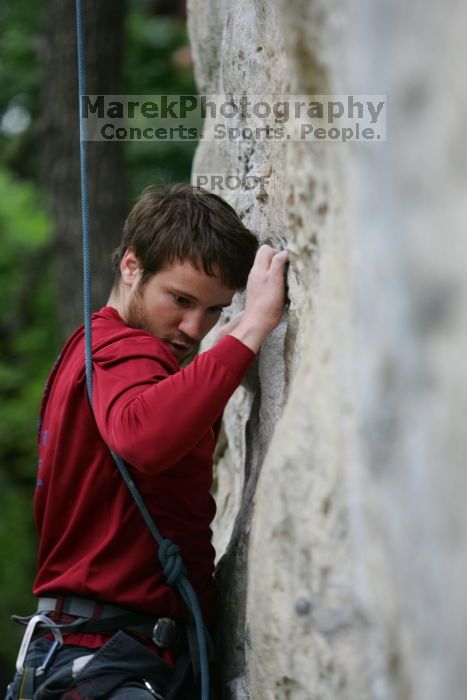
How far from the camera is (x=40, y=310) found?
8953 mm

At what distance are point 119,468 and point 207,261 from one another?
0.57 m

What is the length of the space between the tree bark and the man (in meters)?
2.60

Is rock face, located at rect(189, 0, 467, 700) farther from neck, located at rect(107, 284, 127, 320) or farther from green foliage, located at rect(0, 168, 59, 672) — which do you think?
green foliage, located at rect(0, 168, 59, 672)

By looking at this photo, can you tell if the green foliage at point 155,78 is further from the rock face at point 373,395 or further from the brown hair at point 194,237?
the rock face at point 373,395

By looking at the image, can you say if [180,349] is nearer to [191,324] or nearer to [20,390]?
[191,324]

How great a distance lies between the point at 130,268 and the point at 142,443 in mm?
671

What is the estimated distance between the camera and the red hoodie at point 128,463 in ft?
7.39

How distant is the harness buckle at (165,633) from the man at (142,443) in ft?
0.04

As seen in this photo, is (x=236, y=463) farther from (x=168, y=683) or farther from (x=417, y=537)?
(x=417, y=537)

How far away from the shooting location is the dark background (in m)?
5.46

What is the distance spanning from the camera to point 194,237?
261 cm

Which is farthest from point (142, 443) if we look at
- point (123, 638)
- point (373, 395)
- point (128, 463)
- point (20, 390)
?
point (20, 390)

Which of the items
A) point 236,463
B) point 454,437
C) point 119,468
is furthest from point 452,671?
point 236,463

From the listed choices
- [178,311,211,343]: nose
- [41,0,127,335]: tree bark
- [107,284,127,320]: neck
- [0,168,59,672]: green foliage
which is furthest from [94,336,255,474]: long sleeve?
[0,168,59,672]: green foliage
